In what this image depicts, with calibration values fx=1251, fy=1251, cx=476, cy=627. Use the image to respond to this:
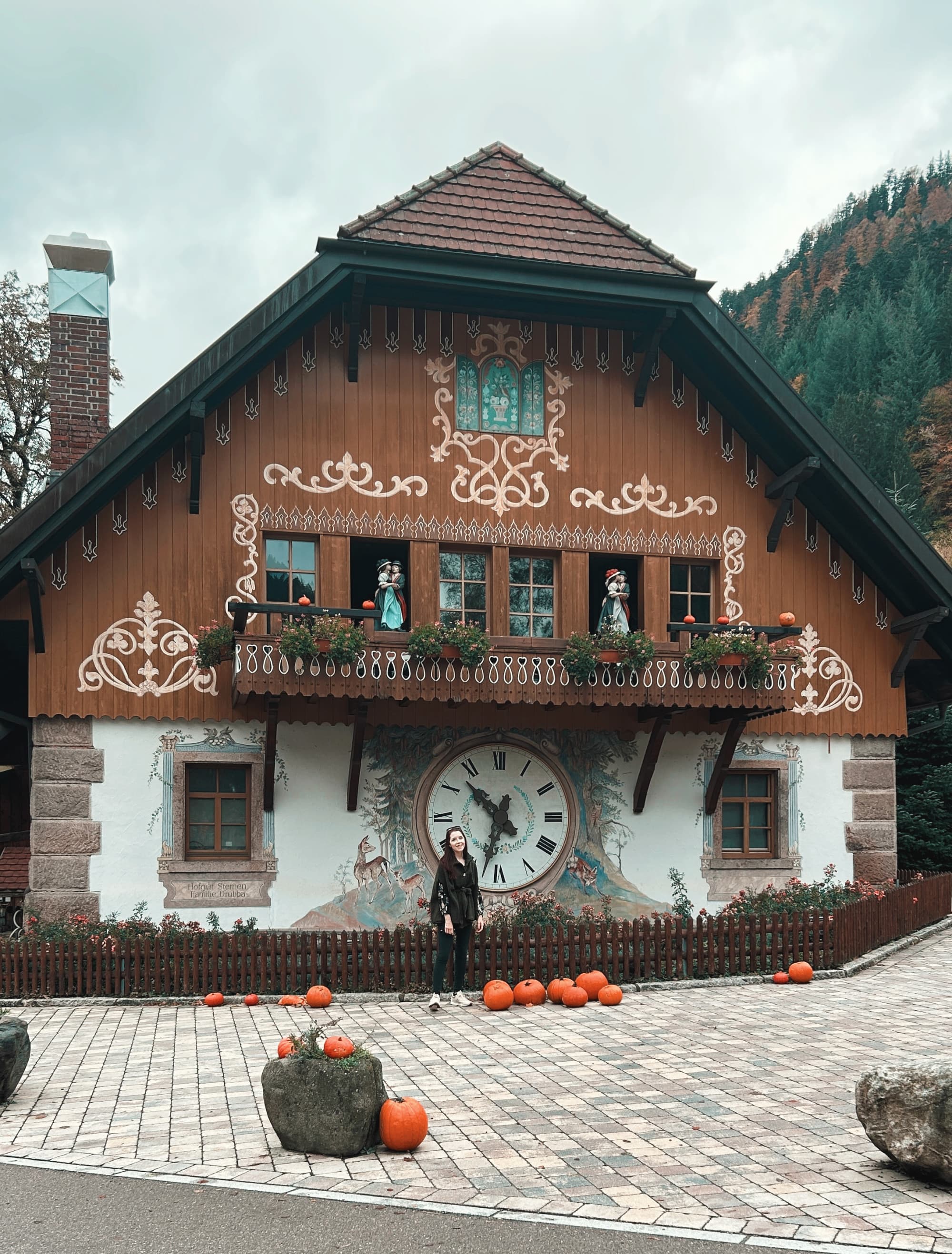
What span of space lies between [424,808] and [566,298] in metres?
6.79

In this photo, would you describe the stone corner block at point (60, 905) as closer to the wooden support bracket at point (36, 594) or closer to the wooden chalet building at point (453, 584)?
the wooden chalet building at point (453, 584)

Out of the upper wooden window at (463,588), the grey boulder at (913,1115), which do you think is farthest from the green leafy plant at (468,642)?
the grey boulder at (913,1115)

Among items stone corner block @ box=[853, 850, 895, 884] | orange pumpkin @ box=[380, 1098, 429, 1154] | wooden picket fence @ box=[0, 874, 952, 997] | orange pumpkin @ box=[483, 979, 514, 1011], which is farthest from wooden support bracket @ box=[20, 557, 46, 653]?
stone corner block @ box=[853, 850, 895, 884]

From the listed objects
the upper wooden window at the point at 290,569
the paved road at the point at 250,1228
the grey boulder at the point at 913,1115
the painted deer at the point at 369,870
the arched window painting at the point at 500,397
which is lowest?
the paved road at the point at 250,1228

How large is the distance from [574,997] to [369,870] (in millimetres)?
3775

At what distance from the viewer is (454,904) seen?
12930 millimetres

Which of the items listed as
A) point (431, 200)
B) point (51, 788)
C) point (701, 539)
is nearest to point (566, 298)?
point (431, 200)

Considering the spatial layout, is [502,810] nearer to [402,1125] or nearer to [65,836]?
[65,836]

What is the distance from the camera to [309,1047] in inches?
303

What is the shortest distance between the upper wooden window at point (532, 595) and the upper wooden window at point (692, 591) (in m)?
1.78

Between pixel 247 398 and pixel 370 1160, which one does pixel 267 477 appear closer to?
pixel 247 398

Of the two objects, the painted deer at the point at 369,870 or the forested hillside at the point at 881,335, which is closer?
the painted deer at the point at 369,870

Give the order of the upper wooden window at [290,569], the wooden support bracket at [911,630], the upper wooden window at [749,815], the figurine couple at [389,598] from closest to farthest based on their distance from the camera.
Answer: the figurine couple at [389,598] < the upper wooden window at [290,569] < the wooden support bracket at [911,630] < the upper wooden window at [749,815]

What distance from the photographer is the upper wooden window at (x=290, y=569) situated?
629 inches
